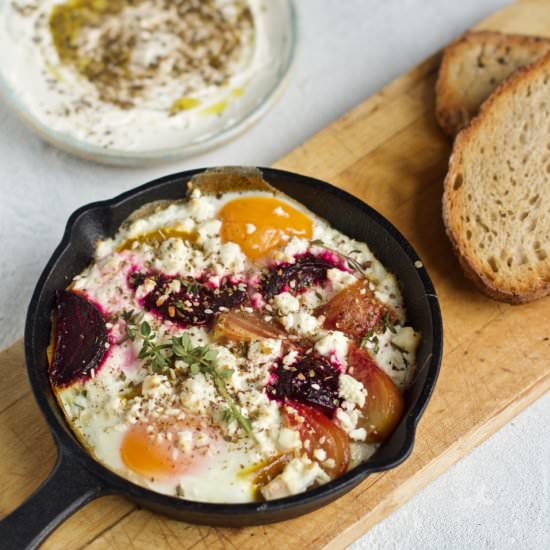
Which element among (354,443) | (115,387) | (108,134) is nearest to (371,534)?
(354,443)

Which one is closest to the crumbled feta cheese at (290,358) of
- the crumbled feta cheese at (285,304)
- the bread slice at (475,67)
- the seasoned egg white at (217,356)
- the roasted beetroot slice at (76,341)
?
the seasoned egg white at (217,356)

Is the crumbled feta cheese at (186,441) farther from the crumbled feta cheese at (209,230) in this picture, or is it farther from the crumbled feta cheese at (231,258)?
the crumbled feta cheese at (209,230)

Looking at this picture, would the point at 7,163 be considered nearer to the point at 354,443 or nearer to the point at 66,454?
the point at 66,454

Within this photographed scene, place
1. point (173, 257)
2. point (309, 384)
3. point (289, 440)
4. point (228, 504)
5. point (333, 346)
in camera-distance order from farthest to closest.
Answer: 1. point (173, 257)
2. point (333, 346)
3. point (309, 384)
4. point (289, 440)
5. point (228, 504)

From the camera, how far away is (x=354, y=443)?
2.88m

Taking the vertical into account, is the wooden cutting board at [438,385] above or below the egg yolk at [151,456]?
below

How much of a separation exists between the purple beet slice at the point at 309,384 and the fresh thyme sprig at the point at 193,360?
0.17m

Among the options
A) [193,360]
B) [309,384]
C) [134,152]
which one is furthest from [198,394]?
[134,152]

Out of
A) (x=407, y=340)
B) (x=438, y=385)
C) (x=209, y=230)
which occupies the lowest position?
(x=438, y=385)

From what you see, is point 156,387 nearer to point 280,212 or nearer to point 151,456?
point 151,456

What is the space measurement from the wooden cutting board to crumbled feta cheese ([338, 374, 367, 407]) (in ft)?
1.31

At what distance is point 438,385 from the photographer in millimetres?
3305

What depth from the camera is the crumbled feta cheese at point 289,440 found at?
2.78 metres

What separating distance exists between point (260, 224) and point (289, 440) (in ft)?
3.09
